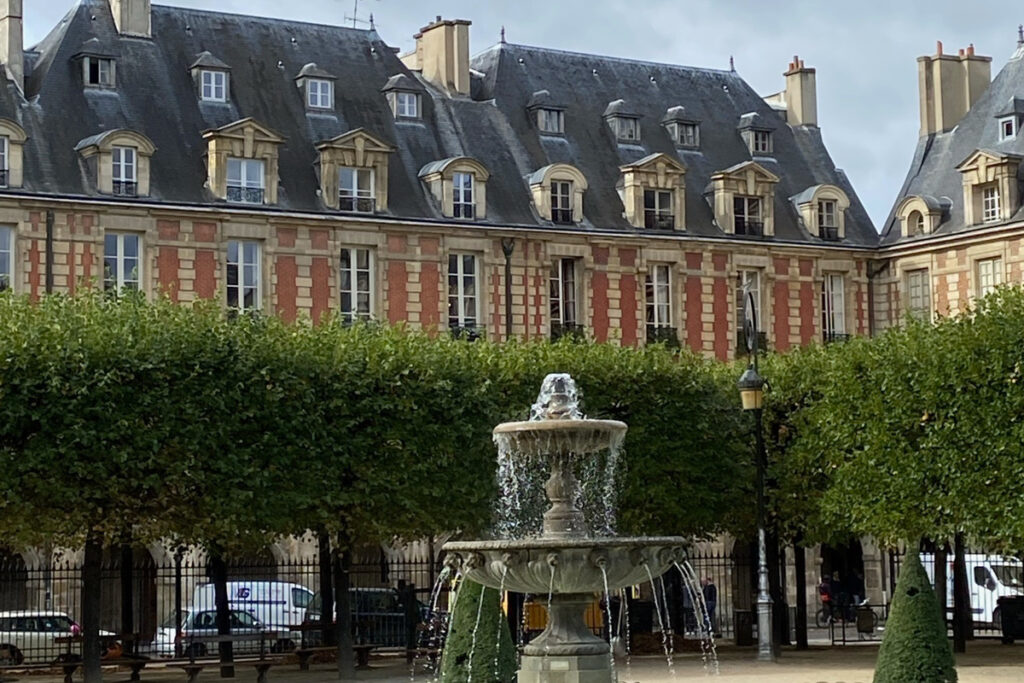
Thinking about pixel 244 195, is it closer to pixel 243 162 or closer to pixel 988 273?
pixel 243 162

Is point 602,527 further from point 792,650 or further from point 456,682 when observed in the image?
point 456,682

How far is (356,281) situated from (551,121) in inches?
286

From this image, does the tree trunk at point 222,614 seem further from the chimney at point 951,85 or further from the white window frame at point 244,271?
the chimney at point 951,85

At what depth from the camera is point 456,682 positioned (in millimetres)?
21125

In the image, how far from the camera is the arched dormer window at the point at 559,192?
Answer: 1734 inches

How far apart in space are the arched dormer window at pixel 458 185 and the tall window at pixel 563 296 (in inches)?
85.5

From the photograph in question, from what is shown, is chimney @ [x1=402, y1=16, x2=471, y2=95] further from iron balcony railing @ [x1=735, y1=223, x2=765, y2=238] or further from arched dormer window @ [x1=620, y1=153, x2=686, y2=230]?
iron balcony railing @ [x1=735, y1=223, x2=765, y2=238]

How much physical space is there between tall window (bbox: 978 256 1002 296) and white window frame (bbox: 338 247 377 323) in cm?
1370

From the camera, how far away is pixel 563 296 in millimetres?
44125

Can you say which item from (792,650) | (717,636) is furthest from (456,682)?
(717,636)

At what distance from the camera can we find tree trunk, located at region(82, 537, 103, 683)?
26.5m

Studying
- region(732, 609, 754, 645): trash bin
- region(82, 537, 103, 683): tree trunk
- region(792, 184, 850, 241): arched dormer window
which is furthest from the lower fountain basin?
region(792, 184, 850, 241): arched dormer window

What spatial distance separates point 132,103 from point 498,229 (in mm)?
8184

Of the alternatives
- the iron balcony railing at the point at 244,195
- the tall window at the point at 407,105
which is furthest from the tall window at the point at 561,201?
the iron balcony railing at the point at 244,195
